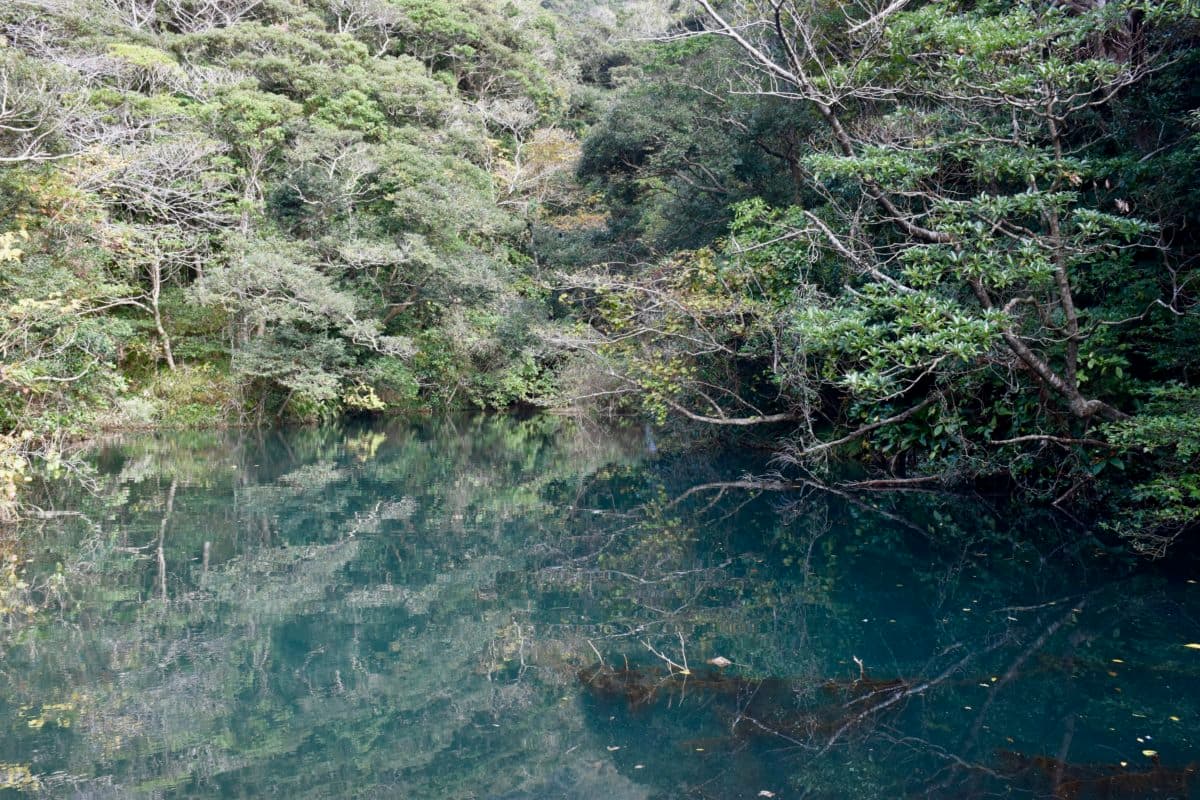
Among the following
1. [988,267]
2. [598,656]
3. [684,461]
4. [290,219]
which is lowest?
[684,461]

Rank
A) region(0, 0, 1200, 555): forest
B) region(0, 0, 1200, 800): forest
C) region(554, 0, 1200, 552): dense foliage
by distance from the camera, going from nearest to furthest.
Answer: region(0, 0, 1200, 800): forest, region(554, 0, 1200, 552): dense foliage, region(0, 0, 1200, 555): forest

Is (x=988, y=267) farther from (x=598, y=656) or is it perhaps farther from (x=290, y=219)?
(x=290, y=219)

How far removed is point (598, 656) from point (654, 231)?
43.8ft

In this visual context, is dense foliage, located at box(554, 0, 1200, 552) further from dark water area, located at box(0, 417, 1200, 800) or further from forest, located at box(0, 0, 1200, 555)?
dark water area, located at box(0, 417, 1200, 800)

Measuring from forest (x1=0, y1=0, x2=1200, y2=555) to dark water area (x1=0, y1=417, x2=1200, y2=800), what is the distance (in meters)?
1.23

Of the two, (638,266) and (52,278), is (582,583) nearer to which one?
(52,278)

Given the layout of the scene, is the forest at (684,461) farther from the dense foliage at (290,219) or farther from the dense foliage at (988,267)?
the dense foliage at (290,219)

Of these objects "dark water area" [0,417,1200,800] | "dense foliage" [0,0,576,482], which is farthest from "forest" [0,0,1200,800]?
"dense foliage" [0,0,576,482]

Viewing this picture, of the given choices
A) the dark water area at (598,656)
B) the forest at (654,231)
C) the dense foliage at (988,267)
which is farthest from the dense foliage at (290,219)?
the dense foliage at (988,267)

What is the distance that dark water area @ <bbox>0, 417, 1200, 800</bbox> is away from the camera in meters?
3.92

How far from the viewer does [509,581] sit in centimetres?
723

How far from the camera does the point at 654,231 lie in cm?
1772

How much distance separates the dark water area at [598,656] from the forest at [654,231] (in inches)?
48.4

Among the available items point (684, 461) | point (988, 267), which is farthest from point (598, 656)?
point (684, 461)
